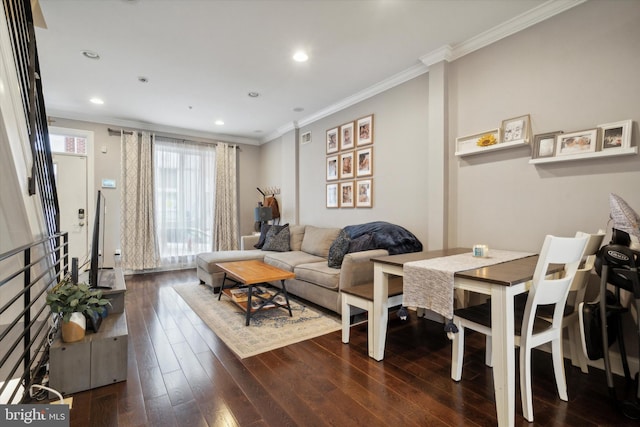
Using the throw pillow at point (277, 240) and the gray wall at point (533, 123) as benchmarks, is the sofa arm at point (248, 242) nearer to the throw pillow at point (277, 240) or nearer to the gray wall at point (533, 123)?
the throw pillow at point (277, 240)

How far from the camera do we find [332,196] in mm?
4688

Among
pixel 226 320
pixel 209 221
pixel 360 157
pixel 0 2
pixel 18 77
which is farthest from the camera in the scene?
pixel 209 221

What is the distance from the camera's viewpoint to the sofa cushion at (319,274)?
3.07m

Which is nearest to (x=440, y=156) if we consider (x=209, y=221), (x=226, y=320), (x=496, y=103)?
(x=496, y=103)

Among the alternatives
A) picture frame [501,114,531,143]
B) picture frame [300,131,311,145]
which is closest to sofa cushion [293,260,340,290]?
picture frame [501,114,531,143]

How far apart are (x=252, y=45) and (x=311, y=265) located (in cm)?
234

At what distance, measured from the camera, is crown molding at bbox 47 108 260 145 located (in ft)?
15.8

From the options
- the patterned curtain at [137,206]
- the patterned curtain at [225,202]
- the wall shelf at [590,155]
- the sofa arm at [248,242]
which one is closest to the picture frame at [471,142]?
the wall shelf at [590,155]

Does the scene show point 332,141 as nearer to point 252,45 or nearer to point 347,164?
point 347,164

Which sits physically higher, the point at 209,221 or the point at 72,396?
the point at 209,221

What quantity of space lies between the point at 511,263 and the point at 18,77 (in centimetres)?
314

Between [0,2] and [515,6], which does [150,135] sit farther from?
[515,6]

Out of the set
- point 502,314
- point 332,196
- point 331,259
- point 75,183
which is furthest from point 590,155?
point 75,183

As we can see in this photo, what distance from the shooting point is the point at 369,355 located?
90.7 inches
